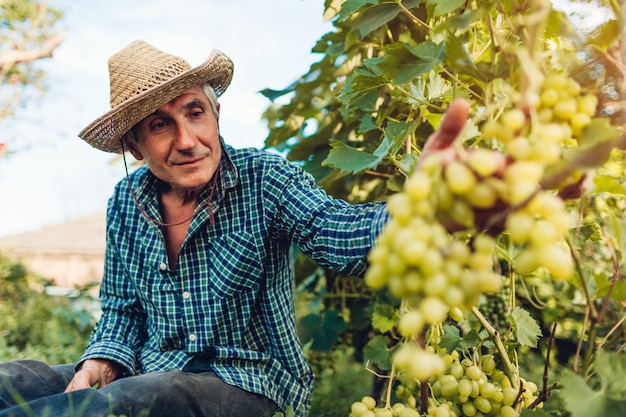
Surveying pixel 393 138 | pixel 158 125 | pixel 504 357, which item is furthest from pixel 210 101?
pixel 504 357

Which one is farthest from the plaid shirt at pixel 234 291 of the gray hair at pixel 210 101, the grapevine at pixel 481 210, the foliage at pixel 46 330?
the foliage at pixel 46 330

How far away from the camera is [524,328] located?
1.26m

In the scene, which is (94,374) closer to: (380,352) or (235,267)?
(235,267)

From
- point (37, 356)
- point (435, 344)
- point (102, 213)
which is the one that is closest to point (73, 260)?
point (102, 213)

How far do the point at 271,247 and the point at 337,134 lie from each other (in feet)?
2.28

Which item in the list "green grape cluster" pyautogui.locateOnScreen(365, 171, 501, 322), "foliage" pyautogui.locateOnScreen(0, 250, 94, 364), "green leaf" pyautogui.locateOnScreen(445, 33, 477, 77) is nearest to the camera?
"green grape cluster" pyautogui.locateOnScreen(365, 171, 501, 322)

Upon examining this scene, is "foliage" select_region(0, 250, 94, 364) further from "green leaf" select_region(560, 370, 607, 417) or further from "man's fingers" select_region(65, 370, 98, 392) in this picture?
"green leaf" select_region(560, 370, 607, 417)

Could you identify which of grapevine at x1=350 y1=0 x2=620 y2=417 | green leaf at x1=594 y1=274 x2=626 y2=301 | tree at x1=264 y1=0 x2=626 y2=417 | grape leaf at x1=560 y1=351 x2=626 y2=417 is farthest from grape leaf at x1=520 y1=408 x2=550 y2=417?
grapevine at x1=350 y1=0 x2=620 y2=417

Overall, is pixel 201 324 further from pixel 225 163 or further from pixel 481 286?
pixel 481 286

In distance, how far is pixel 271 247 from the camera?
1.77 meters

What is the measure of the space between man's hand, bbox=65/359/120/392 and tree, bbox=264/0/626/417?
0.90 meters

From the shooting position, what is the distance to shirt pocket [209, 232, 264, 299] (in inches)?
67.9

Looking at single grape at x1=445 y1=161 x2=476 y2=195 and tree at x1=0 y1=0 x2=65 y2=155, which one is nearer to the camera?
single grape at x1=445 y1=161 x2=476 y2=195

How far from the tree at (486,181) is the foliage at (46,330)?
92.8 inches
